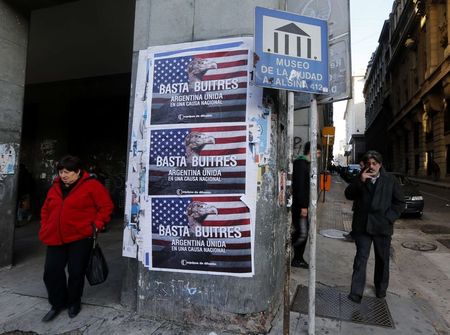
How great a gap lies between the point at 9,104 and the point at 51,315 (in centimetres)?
351

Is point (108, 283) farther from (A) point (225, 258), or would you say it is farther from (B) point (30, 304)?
(A) point (225, 258)

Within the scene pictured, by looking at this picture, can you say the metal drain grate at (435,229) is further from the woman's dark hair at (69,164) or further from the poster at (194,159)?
the woman's dark hair at (69,164)

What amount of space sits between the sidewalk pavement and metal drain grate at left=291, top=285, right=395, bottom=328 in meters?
0.10

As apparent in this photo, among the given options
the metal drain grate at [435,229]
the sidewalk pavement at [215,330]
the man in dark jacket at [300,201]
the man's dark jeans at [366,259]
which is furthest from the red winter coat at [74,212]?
the metal drain grate at [435,229]

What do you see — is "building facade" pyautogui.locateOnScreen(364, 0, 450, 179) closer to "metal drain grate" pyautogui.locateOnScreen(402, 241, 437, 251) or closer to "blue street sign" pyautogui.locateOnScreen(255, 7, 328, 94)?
"metal drain grate" pyautogui.locateOnScreen(402, 241, 437, 251)

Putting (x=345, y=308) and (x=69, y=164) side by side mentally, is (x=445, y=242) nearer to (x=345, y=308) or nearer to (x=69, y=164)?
(x=345, y=308)

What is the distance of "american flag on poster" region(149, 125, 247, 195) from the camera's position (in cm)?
351

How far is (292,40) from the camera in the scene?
10.1 ft

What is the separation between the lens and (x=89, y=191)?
151 inches

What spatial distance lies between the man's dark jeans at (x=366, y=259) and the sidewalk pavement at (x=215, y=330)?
26cm

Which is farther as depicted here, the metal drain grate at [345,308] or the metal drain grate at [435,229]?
the metal drain grate at [435,229]

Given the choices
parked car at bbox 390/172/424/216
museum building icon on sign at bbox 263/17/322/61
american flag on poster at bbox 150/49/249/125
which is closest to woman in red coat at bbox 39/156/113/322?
american flag on poster at bbox 150/49/249/125

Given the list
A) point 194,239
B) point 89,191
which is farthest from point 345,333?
point 89,191

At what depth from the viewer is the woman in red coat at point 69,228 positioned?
12.1ft
